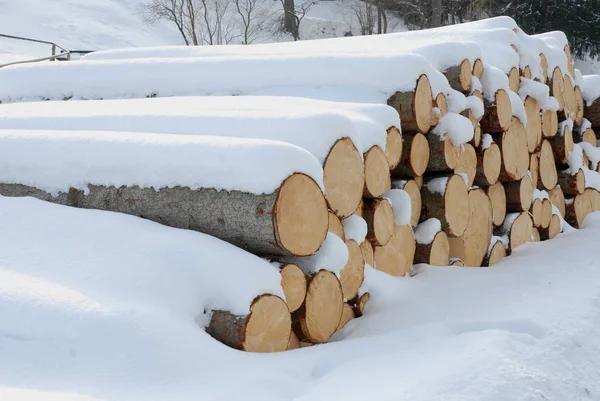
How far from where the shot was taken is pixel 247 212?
227 centimetres

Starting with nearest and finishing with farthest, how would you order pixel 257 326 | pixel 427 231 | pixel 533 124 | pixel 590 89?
1. pixel 257 326
2. pixel 427 231
3. pixel 533 124
4. pixel 590 89

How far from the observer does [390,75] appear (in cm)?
344

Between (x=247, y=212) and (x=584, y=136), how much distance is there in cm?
476

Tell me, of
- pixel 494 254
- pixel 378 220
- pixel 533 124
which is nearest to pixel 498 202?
pixel 494 254

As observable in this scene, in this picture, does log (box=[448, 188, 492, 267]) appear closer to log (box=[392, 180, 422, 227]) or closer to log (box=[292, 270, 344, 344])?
log (box=[392, 180, 422, 227])

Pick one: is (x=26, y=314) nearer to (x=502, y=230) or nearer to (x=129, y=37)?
(x=502, y=230)

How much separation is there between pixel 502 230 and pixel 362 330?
2.28 metres

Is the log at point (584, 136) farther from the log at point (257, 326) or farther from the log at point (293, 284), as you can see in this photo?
the log at point (257, 326)

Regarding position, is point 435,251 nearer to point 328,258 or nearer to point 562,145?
point 328,258

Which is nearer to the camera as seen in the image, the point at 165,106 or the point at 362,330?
the point at 362,330

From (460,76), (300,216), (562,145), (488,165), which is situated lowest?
(300,216)

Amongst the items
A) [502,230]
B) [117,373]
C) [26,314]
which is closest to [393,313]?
[117,373]

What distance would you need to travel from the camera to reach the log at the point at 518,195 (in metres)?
4.51

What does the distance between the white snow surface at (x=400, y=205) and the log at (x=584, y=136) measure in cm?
336
